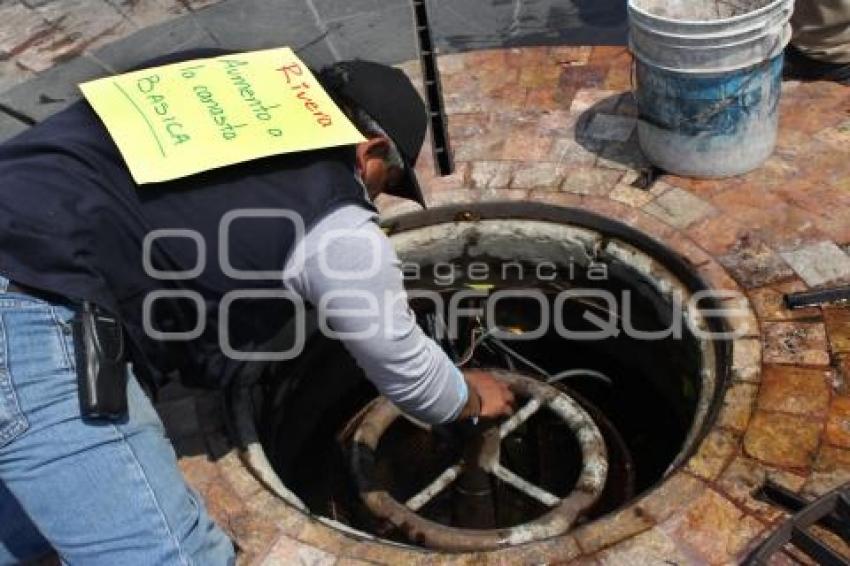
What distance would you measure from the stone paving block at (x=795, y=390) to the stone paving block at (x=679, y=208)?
2.77 ft

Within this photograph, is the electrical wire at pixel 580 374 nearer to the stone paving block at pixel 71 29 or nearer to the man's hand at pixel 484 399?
the man's hand at pixel 484 399

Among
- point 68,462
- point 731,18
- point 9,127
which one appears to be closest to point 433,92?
point 731,18

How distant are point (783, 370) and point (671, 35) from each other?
1.36 metres

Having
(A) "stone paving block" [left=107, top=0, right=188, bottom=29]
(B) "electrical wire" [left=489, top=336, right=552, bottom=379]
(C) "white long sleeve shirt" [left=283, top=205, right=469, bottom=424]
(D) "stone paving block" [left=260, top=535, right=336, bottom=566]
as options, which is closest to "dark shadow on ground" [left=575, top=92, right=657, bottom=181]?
(B) "electrical wire" [left=489, top=336, right=552, bottom=379]

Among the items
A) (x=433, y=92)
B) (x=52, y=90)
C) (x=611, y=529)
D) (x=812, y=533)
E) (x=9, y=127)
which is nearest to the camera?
(x=812, y=533)

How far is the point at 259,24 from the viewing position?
545 cm

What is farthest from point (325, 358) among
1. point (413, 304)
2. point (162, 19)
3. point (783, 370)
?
point (162, 19)

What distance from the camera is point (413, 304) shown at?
4250 mm

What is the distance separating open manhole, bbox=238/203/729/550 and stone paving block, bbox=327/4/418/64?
1444 mm

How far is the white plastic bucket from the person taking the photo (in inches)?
140

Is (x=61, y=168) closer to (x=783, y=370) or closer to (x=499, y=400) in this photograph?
(x=499, y=400)

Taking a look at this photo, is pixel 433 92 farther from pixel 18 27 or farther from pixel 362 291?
pixel 18 27

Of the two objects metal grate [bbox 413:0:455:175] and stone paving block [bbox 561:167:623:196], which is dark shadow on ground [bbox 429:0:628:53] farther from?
stone paving block [bbox 561:167:623:196]

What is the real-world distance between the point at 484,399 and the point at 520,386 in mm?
1167
